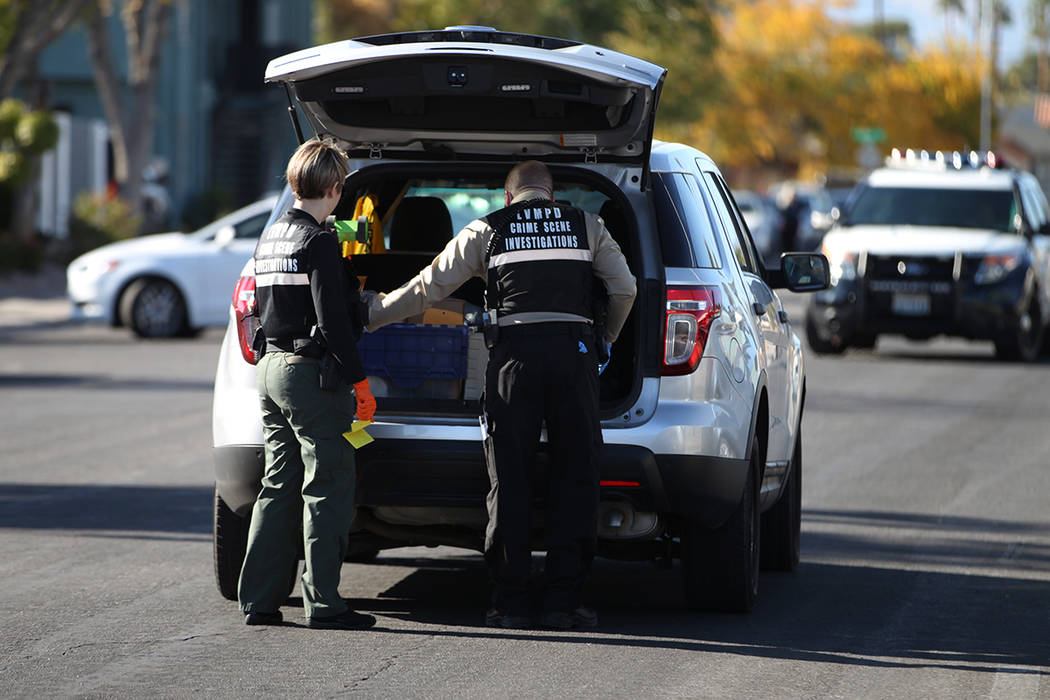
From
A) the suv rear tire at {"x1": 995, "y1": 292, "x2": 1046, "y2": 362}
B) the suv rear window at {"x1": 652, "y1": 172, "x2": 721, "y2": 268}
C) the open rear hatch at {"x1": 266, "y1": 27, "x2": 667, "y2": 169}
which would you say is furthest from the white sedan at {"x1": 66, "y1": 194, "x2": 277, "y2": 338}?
the suv rear window at {"x1": 652, "y1": 172, "x2": 721, "y2": 268}

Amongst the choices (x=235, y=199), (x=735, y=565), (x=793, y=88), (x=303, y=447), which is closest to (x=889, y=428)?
(x=735, y=565)

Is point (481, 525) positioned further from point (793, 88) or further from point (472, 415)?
point (793, 88)

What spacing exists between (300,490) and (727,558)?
157 centimetres

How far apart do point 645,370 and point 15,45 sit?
66.8 feet

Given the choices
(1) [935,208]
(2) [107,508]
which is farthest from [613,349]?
(1) [935,208]

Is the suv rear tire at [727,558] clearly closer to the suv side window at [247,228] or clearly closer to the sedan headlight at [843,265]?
the sedan headlight at [843,265]

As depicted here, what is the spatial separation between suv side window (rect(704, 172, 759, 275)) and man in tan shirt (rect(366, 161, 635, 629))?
103 cm

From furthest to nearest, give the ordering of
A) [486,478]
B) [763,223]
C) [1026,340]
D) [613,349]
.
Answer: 1. [763,223]
2. [1026,340]
3. [613,349]
4. [486,478]

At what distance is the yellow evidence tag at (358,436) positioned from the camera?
659 cm

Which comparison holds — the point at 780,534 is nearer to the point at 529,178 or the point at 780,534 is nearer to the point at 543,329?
the point at 543,329

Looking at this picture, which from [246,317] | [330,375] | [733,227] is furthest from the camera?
[733,227]

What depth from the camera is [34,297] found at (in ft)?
89.9

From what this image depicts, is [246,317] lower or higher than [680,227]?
lower

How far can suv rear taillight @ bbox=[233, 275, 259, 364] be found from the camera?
22.4 ft
